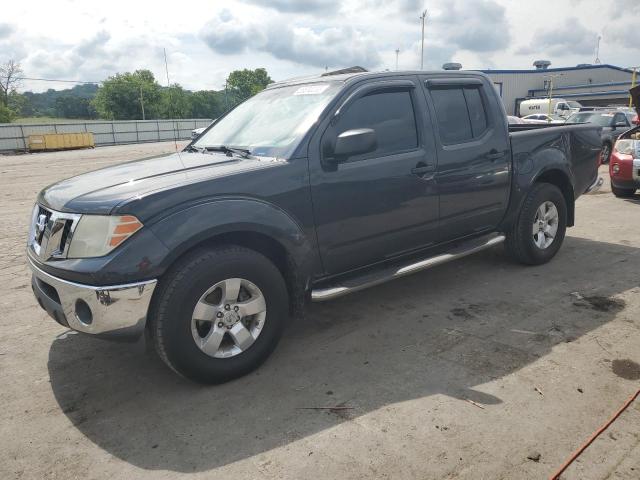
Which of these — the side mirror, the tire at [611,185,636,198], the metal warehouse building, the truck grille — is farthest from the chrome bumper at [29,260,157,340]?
the metal warehouse building

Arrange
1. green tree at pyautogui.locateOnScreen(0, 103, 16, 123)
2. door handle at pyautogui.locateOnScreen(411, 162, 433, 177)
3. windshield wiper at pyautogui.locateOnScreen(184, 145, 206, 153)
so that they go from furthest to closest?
green tree at pyautogui.locateOnScreen(0, 103, 16, 123) < windshield wiper at pyautogui.locateOnScreen(184, 145, 206, 153) < door handle at pyautogui.locateOnScreen(411, 162, 433, 177)

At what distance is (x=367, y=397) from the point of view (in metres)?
2.94

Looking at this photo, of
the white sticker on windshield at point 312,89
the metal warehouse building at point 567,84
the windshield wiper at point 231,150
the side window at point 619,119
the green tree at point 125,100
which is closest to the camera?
the windshield wiper at point 231,150

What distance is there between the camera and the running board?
3.46 meters

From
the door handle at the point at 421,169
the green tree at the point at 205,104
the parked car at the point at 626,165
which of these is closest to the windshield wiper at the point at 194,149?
the door handle at the point at 421,169

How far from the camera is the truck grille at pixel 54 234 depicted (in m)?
2.88

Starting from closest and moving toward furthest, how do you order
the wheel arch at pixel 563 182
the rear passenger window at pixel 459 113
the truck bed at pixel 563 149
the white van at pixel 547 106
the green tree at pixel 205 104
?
the rear passenger window at pixel 459 113 → the truck bed at pixel 563 149 → the wheel arch at pixel 563 182 → the white van at pixel 547 106 → the green tree at pixel 205 104

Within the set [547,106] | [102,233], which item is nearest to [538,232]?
[102,233]

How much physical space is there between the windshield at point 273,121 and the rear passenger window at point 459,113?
1.01 meters

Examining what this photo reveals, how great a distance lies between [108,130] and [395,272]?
44482 millimetres

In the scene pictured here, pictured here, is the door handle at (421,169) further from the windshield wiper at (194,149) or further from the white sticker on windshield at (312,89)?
the windshield wiper at (194,149)

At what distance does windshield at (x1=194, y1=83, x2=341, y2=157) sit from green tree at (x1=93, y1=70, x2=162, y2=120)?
7751 centimetres

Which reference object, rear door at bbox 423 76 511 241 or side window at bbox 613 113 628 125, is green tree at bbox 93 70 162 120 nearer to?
side window at bbox 613 113 628 125

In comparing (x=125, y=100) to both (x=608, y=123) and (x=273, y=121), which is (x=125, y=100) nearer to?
(x=608, y=123)
